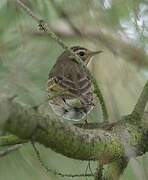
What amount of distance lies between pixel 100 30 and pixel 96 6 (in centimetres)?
17

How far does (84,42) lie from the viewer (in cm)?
275

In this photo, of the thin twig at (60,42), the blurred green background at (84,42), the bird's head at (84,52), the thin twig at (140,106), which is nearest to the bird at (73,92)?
the bird's head at (84,52)

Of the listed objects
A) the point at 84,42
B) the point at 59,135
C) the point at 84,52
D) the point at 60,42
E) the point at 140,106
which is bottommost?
the point at 84,52

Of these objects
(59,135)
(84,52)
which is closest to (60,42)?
(59,135)

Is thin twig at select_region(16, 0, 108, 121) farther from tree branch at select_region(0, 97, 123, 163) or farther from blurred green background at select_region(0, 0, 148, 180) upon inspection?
blurred green background at select_region(0, 0, 148, 180)

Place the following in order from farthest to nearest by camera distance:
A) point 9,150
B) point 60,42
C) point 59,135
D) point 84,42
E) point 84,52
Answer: point 84,52 < point 84,42 < point 9,150 < point 60,42 < point 59,135

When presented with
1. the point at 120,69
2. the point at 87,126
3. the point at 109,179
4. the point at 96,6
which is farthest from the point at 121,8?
the point at 109,179

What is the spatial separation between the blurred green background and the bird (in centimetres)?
10

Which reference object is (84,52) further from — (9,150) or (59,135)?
(59,135)

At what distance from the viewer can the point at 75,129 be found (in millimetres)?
1793

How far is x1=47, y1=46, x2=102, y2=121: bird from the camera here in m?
2.79

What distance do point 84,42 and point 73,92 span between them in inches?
9.8

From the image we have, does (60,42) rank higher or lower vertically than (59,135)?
higher

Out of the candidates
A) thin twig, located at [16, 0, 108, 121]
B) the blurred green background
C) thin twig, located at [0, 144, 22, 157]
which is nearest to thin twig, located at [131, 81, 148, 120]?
the blurred green background
